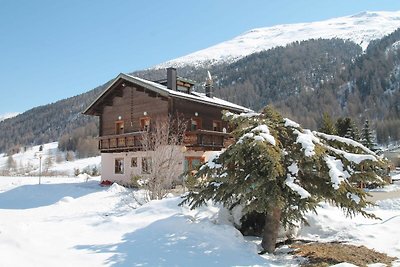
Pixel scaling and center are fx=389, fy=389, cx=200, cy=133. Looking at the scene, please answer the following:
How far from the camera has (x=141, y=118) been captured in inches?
1083

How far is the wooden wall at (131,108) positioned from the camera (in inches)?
1038

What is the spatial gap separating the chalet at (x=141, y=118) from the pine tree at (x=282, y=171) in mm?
14863

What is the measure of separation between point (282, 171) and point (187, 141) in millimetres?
16900

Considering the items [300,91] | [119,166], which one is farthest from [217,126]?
[300,91]

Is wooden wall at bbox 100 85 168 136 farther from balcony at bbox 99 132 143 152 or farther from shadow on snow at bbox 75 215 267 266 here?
shadow on snow at bbox 75 215 267 266

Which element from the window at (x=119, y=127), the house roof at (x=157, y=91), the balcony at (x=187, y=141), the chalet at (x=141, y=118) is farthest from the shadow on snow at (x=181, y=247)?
the window at (x=119, y=127)

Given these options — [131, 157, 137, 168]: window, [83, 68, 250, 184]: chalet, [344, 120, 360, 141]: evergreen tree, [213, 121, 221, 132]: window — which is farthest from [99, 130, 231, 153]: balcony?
[344, 120, 360, 141]: evergreen tree

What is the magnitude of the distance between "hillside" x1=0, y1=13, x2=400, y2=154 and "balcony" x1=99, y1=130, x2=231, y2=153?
72.5m

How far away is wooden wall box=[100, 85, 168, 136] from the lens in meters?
26.4

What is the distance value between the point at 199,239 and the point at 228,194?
4.43 ft

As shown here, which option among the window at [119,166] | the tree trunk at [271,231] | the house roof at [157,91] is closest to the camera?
the tree trunk at [271,231]

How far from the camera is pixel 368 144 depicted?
39312 mm

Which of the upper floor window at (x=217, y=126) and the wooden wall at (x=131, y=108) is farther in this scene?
the upper floor window at (x=217, y=126)

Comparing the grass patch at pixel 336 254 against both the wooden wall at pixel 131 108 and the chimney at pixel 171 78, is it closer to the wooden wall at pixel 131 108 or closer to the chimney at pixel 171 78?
the wooden wall at pixel 131 108
